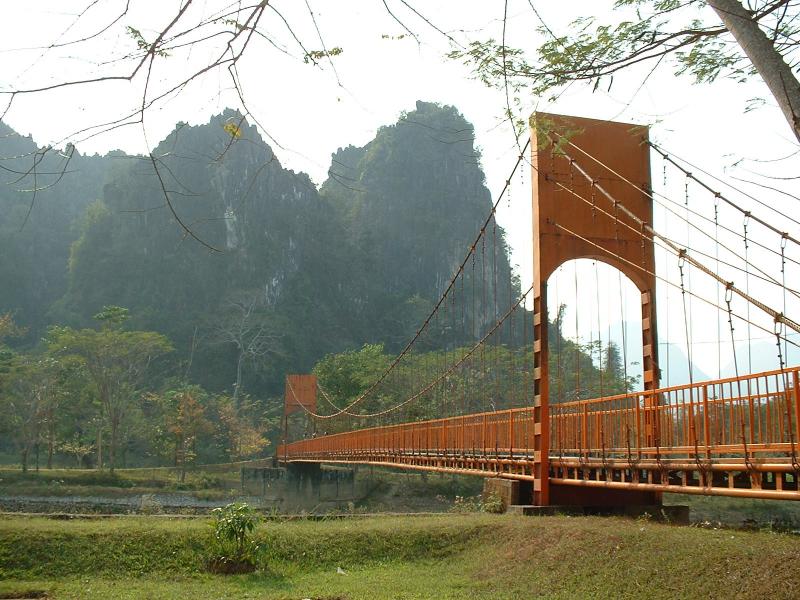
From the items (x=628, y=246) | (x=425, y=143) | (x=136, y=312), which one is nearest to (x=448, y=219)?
(x=425, y=143)

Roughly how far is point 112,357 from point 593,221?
82.5ft

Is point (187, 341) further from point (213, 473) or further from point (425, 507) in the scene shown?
point (425, 507)

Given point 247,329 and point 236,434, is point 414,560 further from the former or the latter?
point 247,329

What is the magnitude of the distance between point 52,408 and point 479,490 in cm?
1606

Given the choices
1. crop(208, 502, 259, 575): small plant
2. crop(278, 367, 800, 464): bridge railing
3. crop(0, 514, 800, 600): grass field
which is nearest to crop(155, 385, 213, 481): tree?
crop(278, 367, 800, 464): bridge railing

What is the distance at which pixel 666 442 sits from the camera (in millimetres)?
7145

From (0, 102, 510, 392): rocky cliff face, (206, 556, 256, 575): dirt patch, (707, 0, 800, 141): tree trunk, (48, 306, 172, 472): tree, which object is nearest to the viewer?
(707, 0, 800, 141): tree trunk

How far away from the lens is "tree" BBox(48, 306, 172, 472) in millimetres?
30203

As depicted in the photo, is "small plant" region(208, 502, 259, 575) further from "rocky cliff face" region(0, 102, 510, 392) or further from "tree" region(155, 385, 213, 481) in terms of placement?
"rocky cliff face" region(0, 102, 510, 392)

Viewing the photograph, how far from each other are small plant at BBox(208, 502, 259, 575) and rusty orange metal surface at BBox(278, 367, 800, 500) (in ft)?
10.8

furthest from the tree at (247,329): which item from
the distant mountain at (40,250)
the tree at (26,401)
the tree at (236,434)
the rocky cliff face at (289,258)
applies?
the tree at (26,401)

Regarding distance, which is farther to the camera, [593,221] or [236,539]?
[593,221]

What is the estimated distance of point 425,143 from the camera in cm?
5575

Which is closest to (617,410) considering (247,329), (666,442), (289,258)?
(666,442)
